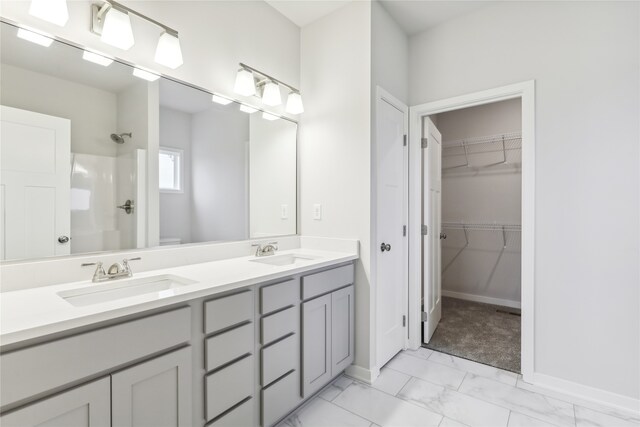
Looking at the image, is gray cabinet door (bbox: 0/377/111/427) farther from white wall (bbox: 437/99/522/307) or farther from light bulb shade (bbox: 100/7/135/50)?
white wall (bbox: 437/99/522/307)

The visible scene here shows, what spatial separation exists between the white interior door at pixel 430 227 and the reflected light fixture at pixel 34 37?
240 cm

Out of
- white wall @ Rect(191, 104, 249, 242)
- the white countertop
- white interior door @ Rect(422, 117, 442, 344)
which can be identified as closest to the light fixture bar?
white wall @ Rect(191, 104, 249, 242)

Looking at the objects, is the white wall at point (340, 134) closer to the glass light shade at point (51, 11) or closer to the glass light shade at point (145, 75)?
the glass light shade at point (145, 75)

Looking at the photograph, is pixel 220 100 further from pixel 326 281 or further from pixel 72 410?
pixel 72 410

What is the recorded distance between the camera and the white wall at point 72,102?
1199 millimetres

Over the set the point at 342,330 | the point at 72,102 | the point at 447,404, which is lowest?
the point at 447,404

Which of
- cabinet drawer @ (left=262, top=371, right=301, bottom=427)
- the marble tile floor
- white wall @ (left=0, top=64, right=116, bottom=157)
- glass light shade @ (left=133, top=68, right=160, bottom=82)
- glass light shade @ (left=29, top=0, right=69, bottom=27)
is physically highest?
glass light shade @ (left=29, top=0, right=69, bottom=27)

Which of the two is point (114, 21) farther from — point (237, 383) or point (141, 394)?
point (237, 383)

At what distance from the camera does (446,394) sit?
1964 mm

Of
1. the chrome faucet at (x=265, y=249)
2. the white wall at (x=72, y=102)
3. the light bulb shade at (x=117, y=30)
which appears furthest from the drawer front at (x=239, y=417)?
the light bulb shade at (x=117, y=30)

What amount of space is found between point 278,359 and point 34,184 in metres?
1.31

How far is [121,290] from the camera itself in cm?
134

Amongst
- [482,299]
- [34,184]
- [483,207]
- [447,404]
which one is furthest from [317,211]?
[482,299]

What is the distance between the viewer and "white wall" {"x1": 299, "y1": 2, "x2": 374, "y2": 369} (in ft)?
6.96
